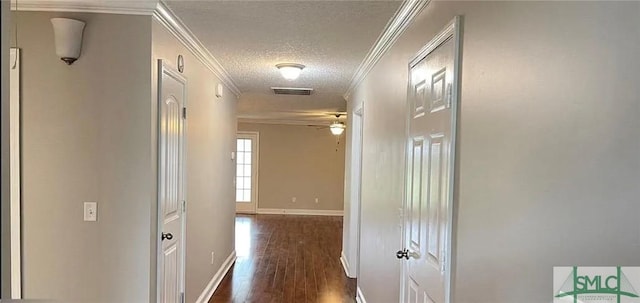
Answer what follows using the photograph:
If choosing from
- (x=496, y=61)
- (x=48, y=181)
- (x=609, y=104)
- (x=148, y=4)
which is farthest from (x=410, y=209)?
(x=48, y=181)

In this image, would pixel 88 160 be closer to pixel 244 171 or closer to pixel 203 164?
pixel 203 164

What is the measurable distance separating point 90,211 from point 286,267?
10.8 ft

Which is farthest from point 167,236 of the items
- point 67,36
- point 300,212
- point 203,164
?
point 300,212

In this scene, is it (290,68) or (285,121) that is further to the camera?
(285,121)

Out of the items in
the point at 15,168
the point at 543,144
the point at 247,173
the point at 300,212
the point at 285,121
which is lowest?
the point at 300,212

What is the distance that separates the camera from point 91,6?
2256 millimetres

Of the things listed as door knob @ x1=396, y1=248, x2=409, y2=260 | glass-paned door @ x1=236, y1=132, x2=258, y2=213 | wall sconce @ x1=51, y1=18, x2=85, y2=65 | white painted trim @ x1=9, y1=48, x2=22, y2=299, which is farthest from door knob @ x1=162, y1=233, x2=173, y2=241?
glass-paned door @ x1=236, y1=132, x2=258, y2=213

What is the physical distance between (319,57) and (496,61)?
7.97ft

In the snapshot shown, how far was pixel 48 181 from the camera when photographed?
91.0 inches

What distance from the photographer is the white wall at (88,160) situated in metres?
2.29

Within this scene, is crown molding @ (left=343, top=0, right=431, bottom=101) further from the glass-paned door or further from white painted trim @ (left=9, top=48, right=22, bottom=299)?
the glass-paned door

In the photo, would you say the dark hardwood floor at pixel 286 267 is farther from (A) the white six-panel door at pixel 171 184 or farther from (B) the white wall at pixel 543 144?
(B) the white wall at pixel 543 144

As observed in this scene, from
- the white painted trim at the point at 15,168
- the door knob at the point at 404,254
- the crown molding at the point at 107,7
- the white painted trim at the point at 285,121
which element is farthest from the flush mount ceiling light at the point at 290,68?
the white painted trim at the point at 285,121

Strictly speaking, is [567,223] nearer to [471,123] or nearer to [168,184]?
[471,123]
